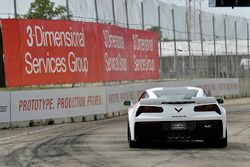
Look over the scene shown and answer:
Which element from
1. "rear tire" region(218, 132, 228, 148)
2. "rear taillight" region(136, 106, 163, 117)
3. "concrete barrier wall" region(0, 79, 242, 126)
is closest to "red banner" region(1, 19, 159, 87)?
"concrete barrier wall" region(0, 79, 242, 126)

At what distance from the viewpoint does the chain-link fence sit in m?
29.0

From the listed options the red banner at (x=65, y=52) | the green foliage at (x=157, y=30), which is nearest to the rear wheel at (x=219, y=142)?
the red banner at (x=65, y=52)

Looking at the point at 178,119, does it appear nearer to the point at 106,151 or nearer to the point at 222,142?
the point at 222,142

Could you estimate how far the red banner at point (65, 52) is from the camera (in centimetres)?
2389

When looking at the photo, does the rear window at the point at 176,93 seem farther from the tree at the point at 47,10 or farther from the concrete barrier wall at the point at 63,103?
the tree at the point at 47,10

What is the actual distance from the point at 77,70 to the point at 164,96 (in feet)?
Answer: 44.2

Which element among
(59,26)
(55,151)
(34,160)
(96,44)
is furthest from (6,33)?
(34,160)

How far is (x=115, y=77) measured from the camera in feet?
99.6

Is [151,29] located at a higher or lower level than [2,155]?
higher

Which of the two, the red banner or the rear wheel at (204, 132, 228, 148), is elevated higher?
the red banner

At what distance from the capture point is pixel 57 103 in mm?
23141

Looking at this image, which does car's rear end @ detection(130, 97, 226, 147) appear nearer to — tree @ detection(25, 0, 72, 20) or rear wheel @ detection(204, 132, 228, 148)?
rear wheel @ detection(204, 132, 228, 148)

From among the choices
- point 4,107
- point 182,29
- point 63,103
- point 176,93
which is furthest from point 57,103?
point 182,29

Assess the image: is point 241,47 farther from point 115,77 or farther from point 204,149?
point 204,149
